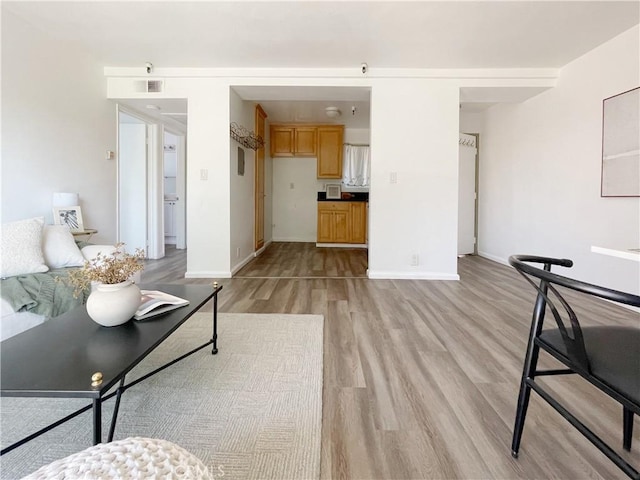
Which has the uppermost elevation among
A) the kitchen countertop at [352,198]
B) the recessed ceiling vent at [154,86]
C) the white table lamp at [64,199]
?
the recessed ceiling vent at [154,86]

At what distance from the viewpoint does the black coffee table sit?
811 mm

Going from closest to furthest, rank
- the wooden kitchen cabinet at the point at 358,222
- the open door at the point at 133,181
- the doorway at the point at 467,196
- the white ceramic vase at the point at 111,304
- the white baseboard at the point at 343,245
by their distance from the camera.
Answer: the white ceramic vase at the point at 111,304 < the open door at the point at 133,181 < the doorway at the point at 467,196 < the wooden kitchen cabinet at the point at 358,222 < the white baseboard at the point at 343,245

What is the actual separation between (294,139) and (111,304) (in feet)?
18.8

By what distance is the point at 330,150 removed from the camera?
6.37 metres

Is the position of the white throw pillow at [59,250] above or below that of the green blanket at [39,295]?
above

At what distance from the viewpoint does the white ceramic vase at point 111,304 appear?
120 centimetres

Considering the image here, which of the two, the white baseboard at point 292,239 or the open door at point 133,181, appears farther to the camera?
the white baseboard at point 292,239

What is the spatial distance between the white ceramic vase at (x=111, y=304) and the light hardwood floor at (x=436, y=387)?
0.90 m

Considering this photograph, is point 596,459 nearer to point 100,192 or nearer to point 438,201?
point 438,201

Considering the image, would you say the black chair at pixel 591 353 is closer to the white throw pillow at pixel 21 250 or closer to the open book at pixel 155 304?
the open book at pixel 155 304

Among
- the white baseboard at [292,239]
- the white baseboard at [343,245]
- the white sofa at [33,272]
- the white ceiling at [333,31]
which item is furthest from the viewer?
the white baseboard at [292,239]

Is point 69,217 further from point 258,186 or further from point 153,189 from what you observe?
point 258,186

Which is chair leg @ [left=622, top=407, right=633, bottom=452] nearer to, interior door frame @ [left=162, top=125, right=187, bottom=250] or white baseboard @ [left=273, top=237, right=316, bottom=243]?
interior door frame @ [left=162, top=125, right=187, bottom=250]

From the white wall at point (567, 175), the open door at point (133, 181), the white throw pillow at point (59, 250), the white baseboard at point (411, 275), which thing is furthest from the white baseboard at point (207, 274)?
the white wall at point (567, 175)
